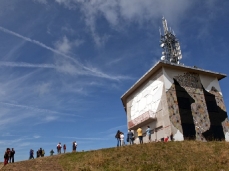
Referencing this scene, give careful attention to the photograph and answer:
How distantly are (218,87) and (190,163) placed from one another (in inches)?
770

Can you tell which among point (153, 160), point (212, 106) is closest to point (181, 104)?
point (212, 106)

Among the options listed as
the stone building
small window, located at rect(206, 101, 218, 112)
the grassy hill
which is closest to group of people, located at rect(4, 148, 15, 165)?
the grassy hill

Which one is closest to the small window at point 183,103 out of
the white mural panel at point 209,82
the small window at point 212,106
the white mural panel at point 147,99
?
the white mural panel at point 147,99

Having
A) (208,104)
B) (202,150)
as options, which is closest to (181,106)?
(208,104)

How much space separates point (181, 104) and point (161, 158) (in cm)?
1241

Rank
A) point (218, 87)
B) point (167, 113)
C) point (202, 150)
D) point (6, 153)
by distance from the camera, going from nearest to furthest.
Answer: point (202, 150), point (6, 153), point (167, 113), point (218, 87)

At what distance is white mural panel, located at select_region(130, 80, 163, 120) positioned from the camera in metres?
30.2

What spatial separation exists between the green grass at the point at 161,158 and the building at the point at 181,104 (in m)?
6.20

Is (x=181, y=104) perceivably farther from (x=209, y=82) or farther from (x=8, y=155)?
(x=8, y=155)

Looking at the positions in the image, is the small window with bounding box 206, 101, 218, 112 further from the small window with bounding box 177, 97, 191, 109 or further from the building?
the small window with bounding box 177, 97, 191, 109

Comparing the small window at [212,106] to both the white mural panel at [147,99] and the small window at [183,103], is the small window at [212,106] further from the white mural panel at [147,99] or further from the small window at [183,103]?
the white mural panel at [147,99]

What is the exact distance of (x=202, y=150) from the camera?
63.1 ft

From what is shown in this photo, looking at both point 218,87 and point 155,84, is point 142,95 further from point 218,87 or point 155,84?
point 218,87

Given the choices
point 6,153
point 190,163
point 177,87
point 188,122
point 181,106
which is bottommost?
point 190,163
